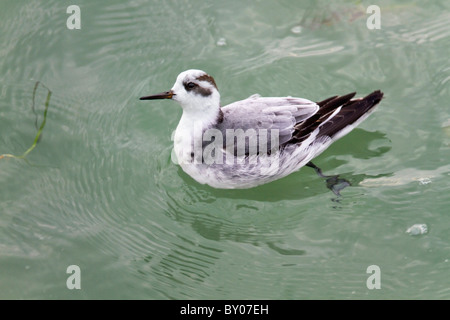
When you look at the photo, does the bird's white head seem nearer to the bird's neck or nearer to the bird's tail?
the bird's neck

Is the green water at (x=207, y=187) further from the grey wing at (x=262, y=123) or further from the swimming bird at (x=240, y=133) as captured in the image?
the grey wing at (x=262, y=123)

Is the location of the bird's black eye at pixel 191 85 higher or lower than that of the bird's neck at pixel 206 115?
higher

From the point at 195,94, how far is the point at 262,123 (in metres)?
0.79

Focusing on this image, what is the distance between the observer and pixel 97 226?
7016 millimetres

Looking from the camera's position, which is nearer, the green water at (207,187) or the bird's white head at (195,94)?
the green water at (207,187)

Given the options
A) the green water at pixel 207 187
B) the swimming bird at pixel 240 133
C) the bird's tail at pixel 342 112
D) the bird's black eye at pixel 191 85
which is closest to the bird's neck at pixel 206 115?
the swimming bird at pixel 240 133

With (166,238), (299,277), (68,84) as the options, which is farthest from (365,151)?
(68,84)

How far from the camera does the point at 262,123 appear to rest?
7164 mm

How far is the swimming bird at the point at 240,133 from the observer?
7.12 m

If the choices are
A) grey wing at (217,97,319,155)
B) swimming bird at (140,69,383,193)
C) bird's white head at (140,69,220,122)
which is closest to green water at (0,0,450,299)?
swimming bird at (140,69,383,193)

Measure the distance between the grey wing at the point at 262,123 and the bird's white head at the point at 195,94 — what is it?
248mm

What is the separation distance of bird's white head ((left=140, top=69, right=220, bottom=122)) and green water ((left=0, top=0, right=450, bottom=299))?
2.98 feet

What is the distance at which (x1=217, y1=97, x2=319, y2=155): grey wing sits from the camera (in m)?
7.14
